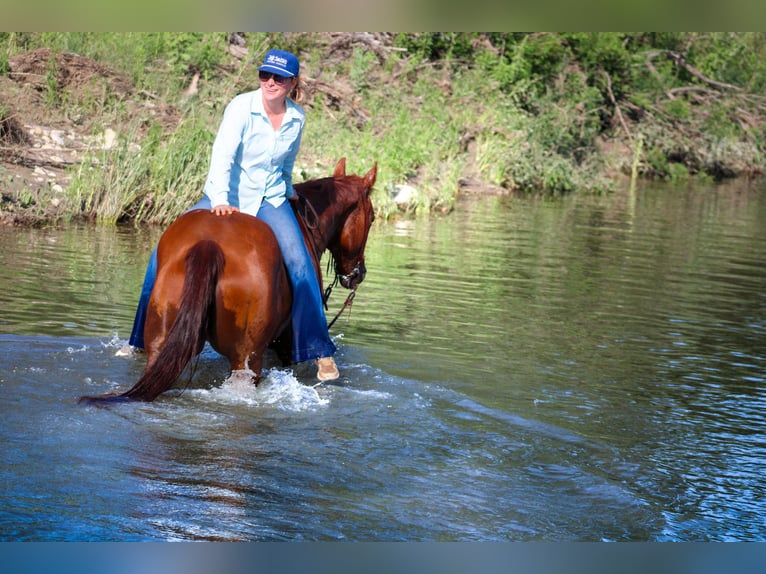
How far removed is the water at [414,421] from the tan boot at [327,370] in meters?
0.09

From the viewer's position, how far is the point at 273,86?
5898 mm

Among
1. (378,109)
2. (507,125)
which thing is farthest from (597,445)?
(507,125)

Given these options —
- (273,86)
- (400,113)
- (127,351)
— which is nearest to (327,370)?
(127,351)

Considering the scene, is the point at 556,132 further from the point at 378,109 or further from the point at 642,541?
the point at 642,541

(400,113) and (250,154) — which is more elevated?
(400,113)

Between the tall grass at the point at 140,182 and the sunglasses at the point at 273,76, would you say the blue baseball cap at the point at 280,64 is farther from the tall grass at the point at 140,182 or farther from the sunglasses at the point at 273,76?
the tall grass at the point at 140,182

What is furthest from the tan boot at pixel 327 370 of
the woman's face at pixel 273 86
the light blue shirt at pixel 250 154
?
the woman's face at pixel 273 86

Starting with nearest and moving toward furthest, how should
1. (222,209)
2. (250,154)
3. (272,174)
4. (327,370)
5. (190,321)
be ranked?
1. (190,321)
2. (222,209)
3. (250,154)
4. (272,174)
5. (327,370)

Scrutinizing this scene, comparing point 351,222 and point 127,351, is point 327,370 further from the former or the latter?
point 127,351

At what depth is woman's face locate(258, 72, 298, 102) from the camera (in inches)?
232

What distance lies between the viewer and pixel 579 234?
1644 cm

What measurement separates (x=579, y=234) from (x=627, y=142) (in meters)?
13.0

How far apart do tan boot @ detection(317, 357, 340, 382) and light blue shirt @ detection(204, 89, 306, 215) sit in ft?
3.84

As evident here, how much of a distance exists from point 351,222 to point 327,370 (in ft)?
3.52
